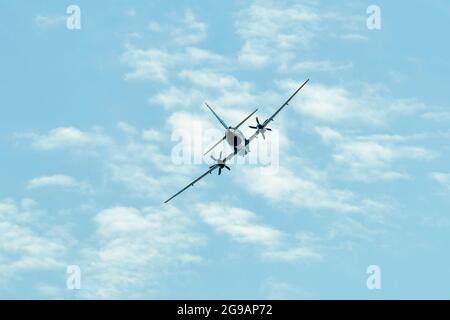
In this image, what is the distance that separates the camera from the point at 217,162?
7254 inches
